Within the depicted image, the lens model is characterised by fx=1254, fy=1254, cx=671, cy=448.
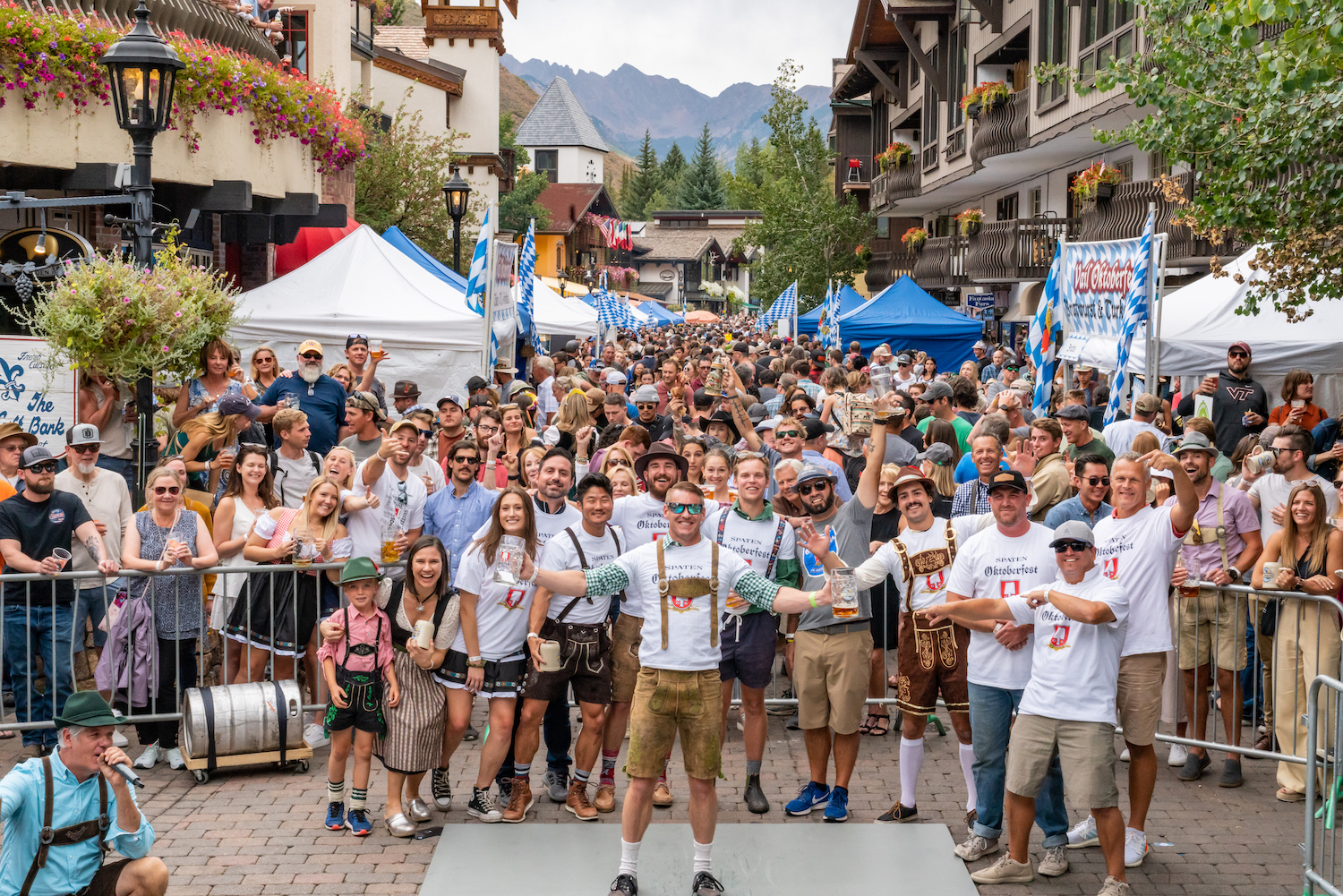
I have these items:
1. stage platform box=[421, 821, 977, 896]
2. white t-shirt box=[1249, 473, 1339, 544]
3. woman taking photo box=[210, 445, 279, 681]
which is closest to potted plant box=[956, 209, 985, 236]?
white t-shirt box=[1249, 473, 1339, 544]

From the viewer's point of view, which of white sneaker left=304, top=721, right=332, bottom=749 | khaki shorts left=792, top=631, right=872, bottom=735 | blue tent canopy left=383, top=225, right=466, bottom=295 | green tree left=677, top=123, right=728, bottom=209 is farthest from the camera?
green tree left=677, top=123, right=728, bottom=209

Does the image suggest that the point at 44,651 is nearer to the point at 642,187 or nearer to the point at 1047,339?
the point at 1047,339

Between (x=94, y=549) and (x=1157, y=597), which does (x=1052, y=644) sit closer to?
(x=1157, y=597)

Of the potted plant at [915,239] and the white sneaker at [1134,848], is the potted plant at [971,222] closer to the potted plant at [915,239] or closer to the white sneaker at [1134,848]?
the potted plant at [915,239]

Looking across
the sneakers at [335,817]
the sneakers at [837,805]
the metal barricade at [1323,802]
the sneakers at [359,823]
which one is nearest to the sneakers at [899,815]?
the sneakers at [837,805]

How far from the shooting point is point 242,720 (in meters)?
7.28

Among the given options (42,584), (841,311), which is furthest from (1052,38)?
(42,584)

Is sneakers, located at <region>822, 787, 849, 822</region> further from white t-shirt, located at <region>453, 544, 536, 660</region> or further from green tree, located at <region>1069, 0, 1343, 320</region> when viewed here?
green tree, located at <region>1069, 0, 1343, 320</region>

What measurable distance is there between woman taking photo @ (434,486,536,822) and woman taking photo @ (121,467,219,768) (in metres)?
1.86

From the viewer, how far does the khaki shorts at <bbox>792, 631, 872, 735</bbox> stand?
22.1 feet

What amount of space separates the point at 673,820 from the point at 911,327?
18.6 meters

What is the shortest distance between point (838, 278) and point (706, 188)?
85.5 metres

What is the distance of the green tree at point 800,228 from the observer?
45406mm

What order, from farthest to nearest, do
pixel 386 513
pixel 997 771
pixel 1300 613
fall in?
pixel 386 513 → pixel 1300 613 → pixel 997 771
